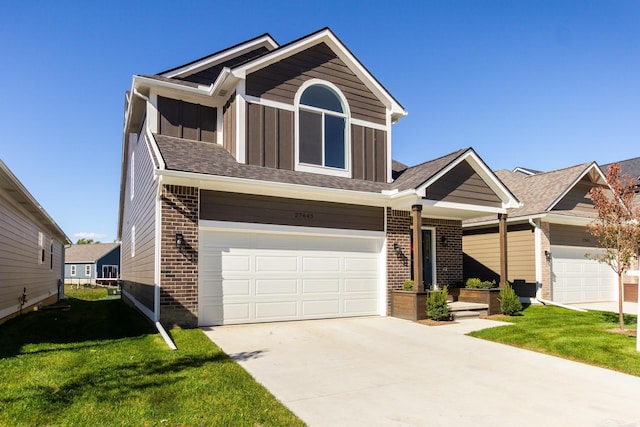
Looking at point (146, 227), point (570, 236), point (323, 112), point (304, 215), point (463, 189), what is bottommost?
point (570, 236)

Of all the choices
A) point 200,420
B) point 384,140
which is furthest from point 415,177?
point 200,420

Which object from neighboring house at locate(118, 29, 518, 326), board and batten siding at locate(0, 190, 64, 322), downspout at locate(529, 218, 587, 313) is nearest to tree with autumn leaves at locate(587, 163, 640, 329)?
neighboring house at locate(118, 29, 518, 326)

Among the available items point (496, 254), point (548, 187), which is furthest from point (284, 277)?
point (548, 187)

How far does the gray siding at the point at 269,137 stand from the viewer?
11.0 meters

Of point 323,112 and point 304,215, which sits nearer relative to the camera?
point 304,215

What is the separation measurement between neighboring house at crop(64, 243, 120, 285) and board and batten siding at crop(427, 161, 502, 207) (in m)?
44.6

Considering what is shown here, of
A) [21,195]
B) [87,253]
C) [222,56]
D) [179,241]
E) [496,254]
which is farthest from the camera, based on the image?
[87,253]

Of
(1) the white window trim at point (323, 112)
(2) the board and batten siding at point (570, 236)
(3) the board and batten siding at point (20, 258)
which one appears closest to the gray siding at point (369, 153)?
(1) the white window trim at point (323, 112)

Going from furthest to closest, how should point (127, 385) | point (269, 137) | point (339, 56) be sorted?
point (339, 56) → point (269, 137) → point (127, 385)

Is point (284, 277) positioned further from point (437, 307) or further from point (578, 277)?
point (578, 277)

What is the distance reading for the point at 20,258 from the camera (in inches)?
503

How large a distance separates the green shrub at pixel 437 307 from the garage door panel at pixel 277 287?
3454 mm

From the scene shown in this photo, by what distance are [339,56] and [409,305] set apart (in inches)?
291

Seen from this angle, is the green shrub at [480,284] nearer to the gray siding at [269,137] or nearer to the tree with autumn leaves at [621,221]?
the tree with autumn leaves at [621,221]
